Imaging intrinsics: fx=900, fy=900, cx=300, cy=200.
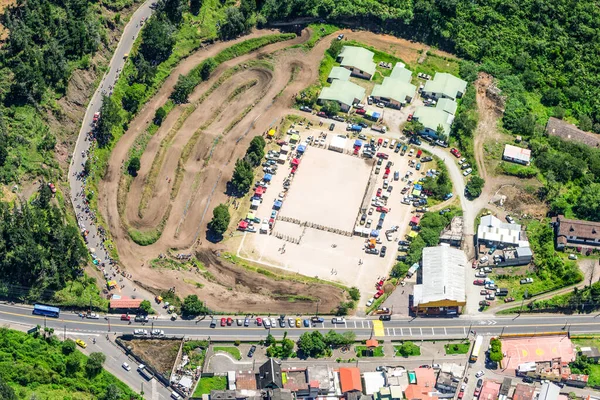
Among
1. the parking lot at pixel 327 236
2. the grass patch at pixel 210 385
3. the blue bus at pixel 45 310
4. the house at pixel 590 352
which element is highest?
the parking lot at pixel 327 236

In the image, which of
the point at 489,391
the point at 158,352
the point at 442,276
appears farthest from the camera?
the point at 442,276

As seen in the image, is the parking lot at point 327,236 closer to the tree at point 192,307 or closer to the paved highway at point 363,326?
the paved highway at point 363,326

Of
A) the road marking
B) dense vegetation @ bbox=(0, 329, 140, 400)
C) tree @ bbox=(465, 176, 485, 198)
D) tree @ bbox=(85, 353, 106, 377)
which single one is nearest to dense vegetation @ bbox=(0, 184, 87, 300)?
dense vegetation @ bbox=(0, 329, 140, 400)

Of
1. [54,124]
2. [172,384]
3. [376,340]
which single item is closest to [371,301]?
[376,340]

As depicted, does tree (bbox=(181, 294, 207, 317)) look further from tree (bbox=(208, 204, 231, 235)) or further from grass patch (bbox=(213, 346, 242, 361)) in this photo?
tree (bbox=(208, 204, 231, 235))

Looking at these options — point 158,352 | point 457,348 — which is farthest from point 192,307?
point 457,348

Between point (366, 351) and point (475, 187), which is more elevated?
point (475, 187)

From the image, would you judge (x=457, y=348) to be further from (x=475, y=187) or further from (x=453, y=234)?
(x=475, y=187)

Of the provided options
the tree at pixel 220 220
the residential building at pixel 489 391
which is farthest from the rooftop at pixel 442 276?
the tree at pixel 220 220
